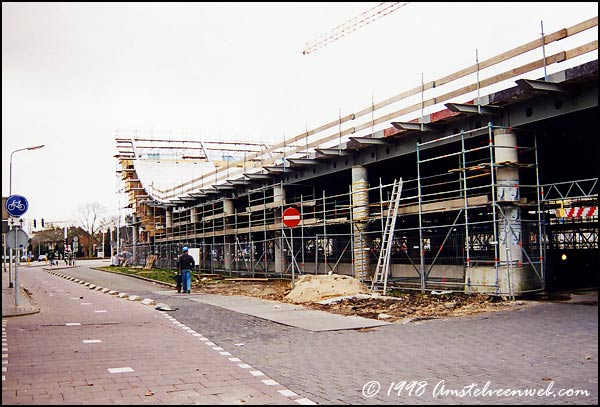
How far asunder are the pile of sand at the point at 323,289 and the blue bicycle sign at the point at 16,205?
26.6 ft

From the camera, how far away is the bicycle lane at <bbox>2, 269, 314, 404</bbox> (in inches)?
278

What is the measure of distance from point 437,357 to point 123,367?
4.51m

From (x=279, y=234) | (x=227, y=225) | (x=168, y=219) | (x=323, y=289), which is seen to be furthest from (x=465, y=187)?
(x=168, y=219)

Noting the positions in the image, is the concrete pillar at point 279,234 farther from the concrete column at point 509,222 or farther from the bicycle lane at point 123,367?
the bicycle lane at point 123,367

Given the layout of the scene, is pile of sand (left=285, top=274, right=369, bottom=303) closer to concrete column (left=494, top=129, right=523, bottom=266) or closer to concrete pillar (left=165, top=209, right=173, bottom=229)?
concrete column (left=494, top=129, right=523, bottom=266)

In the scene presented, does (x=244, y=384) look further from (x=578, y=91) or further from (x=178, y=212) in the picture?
(x=178, y=212)

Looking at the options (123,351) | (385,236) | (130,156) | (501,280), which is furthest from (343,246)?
(130,156)

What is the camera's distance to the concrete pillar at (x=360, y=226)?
79.3 ft

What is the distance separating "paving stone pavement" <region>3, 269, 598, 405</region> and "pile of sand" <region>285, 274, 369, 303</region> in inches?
184

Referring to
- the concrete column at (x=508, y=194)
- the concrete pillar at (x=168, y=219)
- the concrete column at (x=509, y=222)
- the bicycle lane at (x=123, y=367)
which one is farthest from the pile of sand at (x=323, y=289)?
the concrete pillar at (x=168, y=219)

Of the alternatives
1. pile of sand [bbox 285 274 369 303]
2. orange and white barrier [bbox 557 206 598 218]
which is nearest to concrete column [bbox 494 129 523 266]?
pile of sand [bbox 285 274 369 303]

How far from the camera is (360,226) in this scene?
2448 centimetres

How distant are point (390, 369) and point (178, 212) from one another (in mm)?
44241

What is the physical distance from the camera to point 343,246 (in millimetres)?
27641
